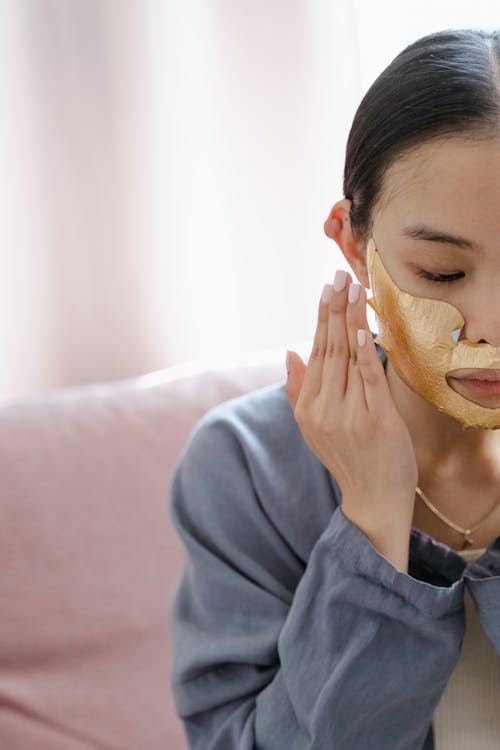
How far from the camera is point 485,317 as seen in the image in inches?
35.6

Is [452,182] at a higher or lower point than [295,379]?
higher

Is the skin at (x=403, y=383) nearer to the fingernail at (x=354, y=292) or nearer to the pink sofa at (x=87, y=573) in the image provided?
the fingernail at (x=354, y=292)

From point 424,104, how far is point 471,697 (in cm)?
55

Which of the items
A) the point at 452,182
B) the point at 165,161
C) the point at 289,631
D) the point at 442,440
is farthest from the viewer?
the point at 165,161

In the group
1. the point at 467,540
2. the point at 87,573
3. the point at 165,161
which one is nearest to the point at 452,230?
the point at 467,540

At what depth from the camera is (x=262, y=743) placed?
100cm

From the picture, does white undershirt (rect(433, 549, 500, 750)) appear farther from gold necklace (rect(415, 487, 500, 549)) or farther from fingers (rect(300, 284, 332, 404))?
fingers (rect(300, 284, 332, 404))

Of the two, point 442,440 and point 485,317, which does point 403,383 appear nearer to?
point 442,440

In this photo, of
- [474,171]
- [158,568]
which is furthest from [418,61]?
[158,568]

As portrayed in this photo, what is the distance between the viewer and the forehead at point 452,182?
880 millimetres

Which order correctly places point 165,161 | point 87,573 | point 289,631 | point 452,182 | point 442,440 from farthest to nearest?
point 165,161
point 87,573
point 442,440
point 289,631
point 452,182

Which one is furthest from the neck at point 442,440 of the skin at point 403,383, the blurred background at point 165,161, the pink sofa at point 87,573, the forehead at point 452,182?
the blurred background at point 165,161

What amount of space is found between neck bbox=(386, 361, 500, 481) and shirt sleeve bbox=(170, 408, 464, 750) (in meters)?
0.13

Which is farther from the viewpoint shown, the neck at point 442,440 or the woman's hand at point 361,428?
the neck at point 442,440
